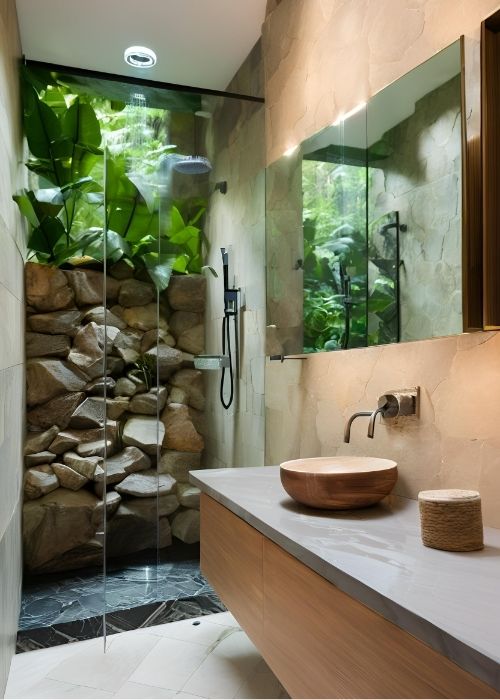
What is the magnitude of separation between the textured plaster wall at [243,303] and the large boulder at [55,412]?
102 centimetres

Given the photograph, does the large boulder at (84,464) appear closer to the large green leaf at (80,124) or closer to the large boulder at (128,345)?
the large boulder at (128,345)

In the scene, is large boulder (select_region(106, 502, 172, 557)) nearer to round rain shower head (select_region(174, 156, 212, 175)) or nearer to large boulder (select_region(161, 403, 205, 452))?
large boulder (select_region(161, 403, 205, 452))

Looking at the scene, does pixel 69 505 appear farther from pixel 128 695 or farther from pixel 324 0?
pixel 324 0

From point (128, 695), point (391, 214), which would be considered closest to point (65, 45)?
point (391, 214)

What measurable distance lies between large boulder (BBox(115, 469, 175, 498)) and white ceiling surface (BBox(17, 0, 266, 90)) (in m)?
2.36

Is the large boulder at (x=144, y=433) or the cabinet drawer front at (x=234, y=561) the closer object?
the cabinet drawer front at (x=234, y=561)

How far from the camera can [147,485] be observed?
272 centimetres

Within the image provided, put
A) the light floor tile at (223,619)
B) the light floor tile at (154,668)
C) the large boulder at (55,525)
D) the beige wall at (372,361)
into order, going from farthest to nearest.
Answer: the large boulder at (55,525) < the light floor tile at (223,619) < the light floor tile at (154,668) < the beige wall at (372,361)

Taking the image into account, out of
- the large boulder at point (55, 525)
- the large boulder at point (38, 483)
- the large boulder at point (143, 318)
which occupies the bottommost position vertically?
the large boulder at point (55, 525)

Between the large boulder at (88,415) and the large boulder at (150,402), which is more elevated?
the large boulder at (150,402)

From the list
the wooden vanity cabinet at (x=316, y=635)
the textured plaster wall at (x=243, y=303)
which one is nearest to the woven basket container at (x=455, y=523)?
the wooden vanity cabinet at (x=316, y=635)

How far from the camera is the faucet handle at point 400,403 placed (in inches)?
66.0

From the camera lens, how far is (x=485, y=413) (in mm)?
1413

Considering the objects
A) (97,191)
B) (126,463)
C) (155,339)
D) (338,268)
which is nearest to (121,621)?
(126,463)
